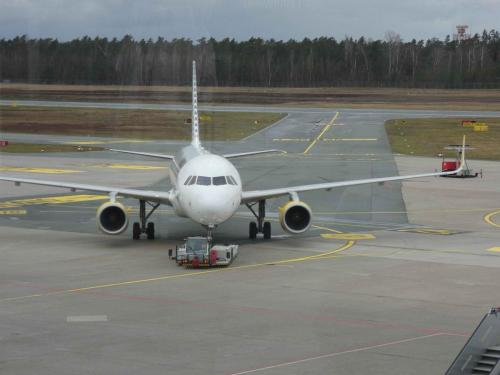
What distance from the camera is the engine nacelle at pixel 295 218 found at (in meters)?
39.4

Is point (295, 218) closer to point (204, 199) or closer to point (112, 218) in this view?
point (204, 199)

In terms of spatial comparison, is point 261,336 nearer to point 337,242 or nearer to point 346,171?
point 337,242

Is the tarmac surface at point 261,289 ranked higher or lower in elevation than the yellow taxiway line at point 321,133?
lower

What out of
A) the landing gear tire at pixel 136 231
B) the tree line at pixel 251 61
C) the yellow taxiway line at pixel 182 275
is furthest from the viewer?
the tree line at pixel 251 61

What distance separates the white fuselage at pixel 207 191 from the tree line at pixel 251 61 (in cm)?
1194

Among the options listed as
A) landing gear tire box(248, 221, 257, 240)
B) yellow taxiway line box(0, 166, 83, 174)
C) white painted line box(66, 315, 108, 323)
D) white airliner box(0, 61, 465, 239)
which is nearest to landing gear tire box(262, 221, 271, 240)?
white airliner box(0, 61, 465, 239)

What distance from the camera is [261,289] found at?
30.0 metres

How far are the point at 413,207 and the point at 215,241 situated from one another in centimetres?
1522

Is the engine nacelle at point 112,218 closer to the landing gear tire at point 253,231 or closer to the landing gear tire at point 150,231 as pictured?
the landing gear tire at point 150,231

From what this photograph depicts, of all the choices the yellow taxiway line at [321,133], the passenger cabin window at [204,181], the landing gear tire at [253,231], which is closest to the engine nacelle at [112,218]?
the passenger cabin window at [204,181]

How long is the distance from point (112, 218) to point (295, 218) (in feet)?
24.1

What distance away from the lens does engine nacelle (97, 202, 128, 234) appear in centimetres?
3878

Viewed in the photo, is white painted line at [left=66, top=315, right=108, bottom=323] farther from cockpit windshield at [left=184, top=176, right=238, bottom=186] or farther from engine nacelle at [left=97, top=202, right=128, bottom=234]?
engine nacelle at [left=97, top=202, right=128, bottom=234]

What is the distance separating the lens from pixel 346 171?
71.8m
